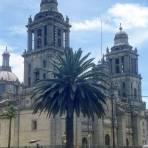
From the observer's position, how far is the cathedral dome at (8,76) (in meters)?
112

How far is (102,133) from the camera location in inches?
3467

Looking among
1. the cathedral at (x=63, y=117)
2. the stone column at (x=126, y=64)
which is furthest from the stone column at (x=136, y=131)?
the stone column at (x=126, y=64)

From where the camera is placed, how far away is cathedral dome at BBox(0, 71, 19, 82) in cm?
11203

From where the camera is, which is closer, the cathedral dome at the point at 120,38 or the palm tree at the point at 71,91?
the palm tree at the point at 71,91

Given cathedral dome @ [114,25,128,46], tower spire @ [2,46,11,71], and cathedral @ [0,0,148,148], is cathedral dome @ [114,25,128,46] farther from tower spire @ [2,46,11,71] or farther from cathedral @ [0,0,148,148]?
tower spire @ [2,46,11,71]

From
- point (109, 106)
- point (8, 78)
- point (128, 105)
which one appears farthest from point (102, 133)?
point (8, 78)

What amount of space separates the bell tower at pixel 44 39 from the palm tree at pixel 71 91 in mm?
31032

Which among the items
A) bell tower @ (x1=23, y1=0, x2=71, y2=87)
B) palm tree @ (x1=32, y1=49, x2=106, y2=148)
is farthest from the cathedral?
palm tree @ (x1=32, y1=49, x2=106, y2=148)

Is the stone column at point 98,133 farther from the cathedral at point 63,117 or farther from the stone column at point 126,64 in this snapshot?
the stone column at point 126,64

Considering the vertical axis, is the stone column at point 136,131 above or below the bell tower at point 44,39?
below

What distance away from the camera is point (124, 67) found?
336ft

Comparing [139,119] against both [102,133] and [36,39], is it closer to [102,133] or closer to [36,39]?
[102,133]

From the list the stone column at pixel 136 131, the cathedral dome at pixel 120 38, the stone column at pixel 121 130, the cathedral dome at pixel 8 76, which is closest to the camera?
the stone column at pixel 121 130

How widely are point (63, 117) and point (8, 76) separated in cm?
3934
